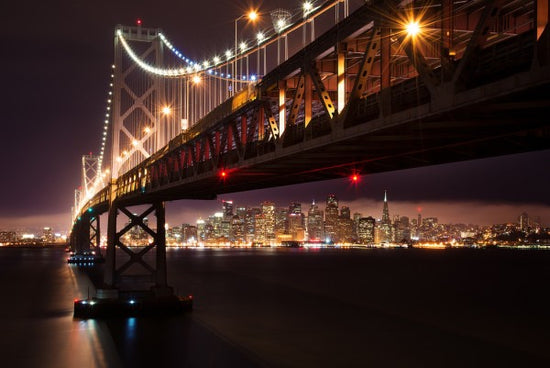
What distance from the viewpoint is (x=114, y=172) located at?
3684cm

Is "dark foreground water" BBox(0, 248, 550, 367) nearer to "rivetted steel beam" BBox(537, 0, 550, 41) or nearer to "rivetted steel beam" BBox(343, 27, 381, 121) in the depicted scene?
"rivetted steel beam" BBox(343, 27, 381, 121)

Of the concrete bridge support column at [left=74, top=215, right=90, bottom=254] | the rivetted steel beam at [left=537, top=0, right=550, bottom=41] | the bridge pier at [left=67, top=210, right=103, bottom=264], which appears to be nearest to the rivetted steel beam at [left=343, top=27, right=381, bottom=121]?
the rivetted steel beam at [left=537, top=0, right=550, bottom=41]

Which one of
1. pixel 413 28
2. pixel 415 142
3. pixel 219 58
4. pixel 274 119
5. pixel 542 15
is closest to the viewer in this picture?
pixel 542 15

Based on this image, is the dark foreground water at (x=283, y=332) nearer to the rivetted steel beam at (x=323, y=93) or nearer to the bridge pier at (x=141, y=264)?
the bridge pier at (x=141, y=264)

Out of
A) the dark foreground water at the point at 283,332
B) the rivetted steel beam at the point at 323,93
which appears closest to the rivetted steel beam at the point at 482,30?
the rivetted steel beam at the point at 323,93

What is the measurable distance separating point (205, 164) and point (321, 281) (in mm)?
57443

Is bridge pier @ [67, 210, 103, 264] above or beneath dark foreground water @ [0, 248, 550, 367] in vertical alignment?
above

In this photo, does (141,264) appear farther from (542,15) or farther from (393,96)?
(542,15)

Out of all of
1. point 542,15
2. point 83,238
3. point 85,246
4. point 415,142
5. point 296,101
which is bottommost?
point 85,246

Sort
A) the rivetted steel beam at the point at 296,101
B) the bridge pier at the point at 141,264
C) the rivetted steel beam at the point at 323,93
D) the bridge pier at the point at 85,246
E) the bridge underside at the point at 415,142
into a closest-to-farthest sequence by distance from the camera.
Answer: the bridge underside at the point at 415,142 < the rivetted steel beam at the point at 323,93 < the rivetted steel beam at the point at 296,101 < the bridge pier at the point at 141,264 < the bridge pier at the point at 85,246

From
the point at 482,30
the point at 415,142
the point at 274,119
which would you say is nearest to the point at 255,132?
the point at 274,119

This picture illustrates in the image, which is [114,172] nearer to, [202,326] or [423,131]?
[202,326]

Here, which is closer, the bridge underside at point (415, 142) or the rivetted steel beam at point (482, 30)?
the rivetted steel beam at point (482, 30)

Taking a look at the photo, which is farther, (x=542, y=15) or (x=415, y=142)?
(x=415, y=142)
